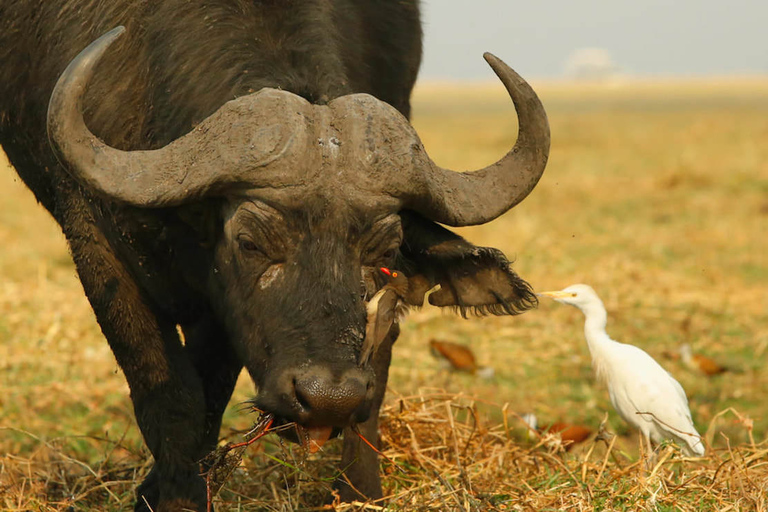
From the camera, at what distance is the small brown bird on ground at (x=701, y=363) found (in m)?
5.38

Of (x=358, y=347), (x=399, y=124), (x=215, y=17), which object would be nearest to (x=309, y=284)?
(x=358, y=347)

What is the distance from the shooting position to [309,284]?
2539 millimetres

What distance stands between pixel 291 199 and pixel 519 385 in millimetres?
3016

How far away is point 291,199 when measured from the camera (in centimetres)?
255

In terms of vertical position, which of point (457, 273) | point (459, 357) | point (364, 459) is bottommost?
point (459, 357)

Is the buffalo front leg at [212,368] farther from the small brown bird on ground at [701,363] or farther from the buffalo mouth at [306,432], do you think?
the small brown bird on ground at [701,363]

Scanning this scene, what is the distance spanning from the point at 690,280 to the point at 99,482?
5.16 m

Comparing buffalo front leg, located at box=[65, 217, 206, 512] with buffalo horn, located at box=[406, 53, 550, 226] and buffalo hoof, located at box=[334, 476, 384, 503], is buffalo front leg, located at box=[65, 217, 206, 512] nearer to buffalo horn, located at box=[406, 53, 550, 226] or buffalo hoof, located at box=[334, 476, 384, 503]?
buffalo hoof, located at box=[334, 476, 384, 503]

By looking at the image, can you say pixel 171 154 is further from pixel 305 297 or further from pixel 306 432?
pixel 306 432

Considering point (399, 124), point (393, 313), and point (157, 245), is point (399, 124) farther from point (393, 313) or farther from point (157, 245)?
point (157, 245)

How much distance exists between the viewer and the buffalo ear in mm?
2992

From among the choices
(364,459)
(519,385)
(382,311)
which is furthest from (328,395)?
(519,385)

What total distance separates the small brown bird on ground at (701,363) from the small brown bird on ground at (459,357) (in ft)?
3.67

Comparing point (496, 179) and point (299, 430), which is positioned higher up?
point (496, 179)
